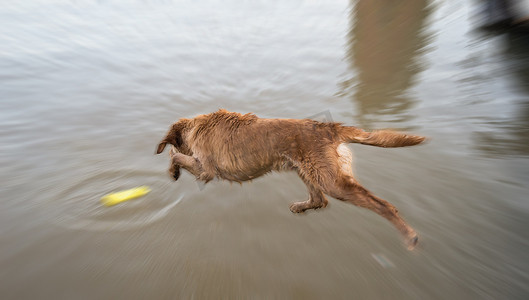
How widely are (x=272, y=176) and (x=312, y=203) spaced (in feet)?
2.68

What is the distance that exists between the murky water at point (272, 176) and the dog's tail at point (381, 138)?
2.82ft

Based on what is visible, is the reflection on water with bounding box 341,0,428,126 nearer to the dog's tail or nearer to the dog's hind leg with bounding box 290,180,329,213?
the dog's hind leg with bounding box 290,180,329,213

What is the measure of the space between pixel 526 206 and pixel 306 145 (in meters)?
2.13

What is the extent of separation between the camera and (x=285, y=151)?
8.09ft

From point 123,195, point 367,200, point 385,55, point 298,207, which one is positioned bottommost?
point 298,207

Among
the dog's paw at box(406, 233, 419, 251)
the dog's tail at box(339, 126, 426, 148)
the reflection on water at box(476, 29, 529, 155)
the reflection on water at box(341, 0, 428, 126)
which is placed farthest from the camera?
the reflection on water at box(341, 0, 428, 126)

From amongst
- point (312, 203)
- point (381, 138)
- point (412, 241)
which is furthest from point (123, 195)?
point (412, 241)

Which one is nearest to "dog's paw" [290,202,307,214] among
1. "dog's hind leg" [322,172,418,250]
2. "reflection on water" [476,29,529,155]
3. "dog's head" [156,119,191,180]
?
"dog's hind leg" [322,172,418,250]

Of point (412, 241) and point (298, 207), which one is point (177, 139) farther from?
point (412, 241)

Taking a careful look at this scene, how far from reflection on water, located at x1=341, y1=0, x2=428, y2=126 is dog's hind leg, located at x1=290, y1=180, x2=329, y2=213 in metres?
1.96

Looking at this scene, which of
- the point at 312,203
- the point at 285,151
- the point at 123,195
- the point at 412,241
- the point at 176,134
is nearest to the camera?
the point at 412,241

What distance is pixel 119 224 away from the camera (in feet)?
8.86

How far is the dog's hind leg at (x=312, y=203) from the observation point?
108 inches

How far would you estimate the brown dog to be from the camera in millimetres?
2211
